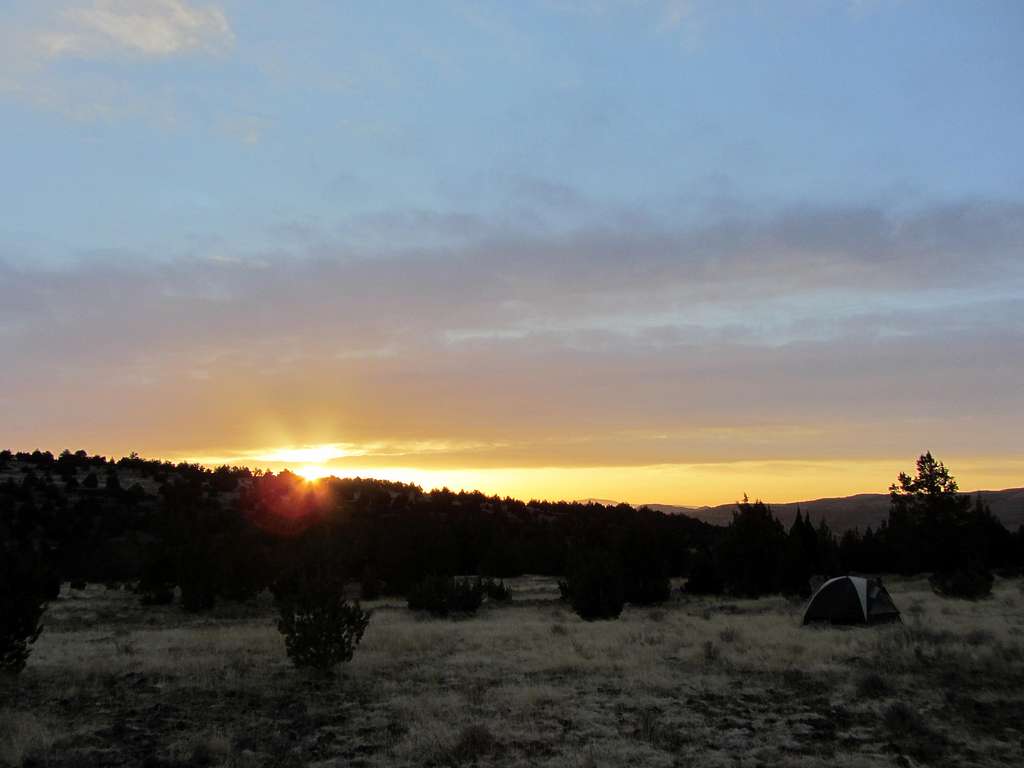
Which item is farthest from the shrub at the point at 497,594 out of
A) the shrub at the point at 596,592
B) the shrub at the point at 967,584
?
the shrub at the point at 967,584

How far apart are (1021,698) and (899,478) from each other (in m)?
40.4

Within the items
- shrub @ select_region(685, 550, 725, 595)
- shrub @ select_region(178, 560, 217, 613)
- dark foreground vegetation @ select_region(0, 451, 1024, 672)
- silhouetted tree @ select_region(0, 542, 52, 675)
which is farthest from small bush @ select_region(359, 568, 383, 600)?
silhouetted tree @ select_region(0, 542, 52, 675)

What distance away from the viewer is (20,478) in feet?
175

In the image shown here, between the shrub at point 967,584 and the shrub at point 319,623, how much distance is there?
75.2 ft

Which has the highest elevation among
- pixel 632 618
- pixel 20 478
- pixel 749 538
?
pixel 20 478

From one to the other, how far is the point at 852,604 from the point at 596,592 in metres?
7.80

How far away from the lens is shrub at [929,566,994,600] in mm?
27797

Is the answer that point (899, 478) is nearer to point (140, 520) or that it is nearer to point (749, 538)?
point (749, 538)

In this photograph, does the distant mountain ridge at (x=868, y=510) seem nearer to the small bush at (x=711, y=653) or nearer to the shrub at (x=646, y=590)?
the shrub at (x=646, y=590)

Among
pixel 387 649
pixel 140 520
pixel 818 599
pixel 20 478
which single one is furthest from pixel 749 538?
pixel 20 478

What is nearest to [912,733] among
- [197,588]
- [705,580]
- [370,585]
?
[197,588]

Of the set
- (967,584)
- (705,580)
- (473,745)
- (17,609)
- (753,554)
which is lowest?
(705,580)

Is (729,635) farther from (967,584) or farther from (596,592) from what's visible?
(967,584)

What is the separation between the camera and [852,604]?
21531mm
